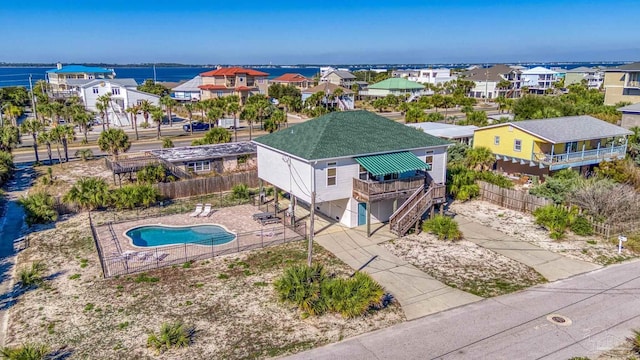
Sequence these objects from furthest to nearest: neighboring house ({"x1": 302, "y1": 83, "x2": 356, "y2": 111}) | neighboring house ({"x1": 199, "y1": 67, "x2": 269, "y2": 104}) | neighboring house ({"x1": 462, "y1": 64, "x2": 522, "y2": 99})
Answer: neighboring house ({"x1": 462, "y1": 64, "x2": 522, "y2": 99}), neighboring house ({"x1": 199, "y1": 67, "x2": 269, "y2": 104}), neighboring house ({"x1": 302, "y1": 83, "x2": 356, "y2": 111})

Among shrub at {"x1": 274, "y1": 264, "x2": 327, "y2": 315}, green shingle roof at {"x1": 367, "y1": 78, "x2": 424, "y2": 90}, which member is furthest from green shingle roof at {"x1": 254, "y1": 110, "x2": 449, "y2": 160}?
green shingle roof at {"x1": 367, "y1": 78, "x2": 424, "y2": 90}

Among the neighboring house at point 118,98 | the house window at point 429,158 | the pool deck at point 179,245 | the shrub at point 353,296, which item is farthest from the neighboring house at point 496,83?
the shrub at point 353,296

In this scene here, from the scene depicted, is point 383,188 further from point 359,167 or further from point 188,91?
point 188,91

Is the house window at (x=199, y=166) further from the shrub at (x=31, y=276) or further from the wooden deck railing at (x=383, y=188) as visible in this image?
the shrub at (x=31, y=276)

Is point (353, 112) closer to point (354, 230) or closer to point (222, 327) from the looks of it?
point (354, 230)

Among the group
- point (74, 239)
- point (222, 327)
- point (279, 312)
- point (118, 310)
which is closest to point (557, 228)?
point (279, 312)

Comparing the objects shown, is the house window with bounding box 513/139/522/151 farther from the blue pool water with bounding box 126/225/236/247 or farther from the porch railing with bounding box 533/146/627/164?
the blue pool water with bounding box 126/225/236/247
